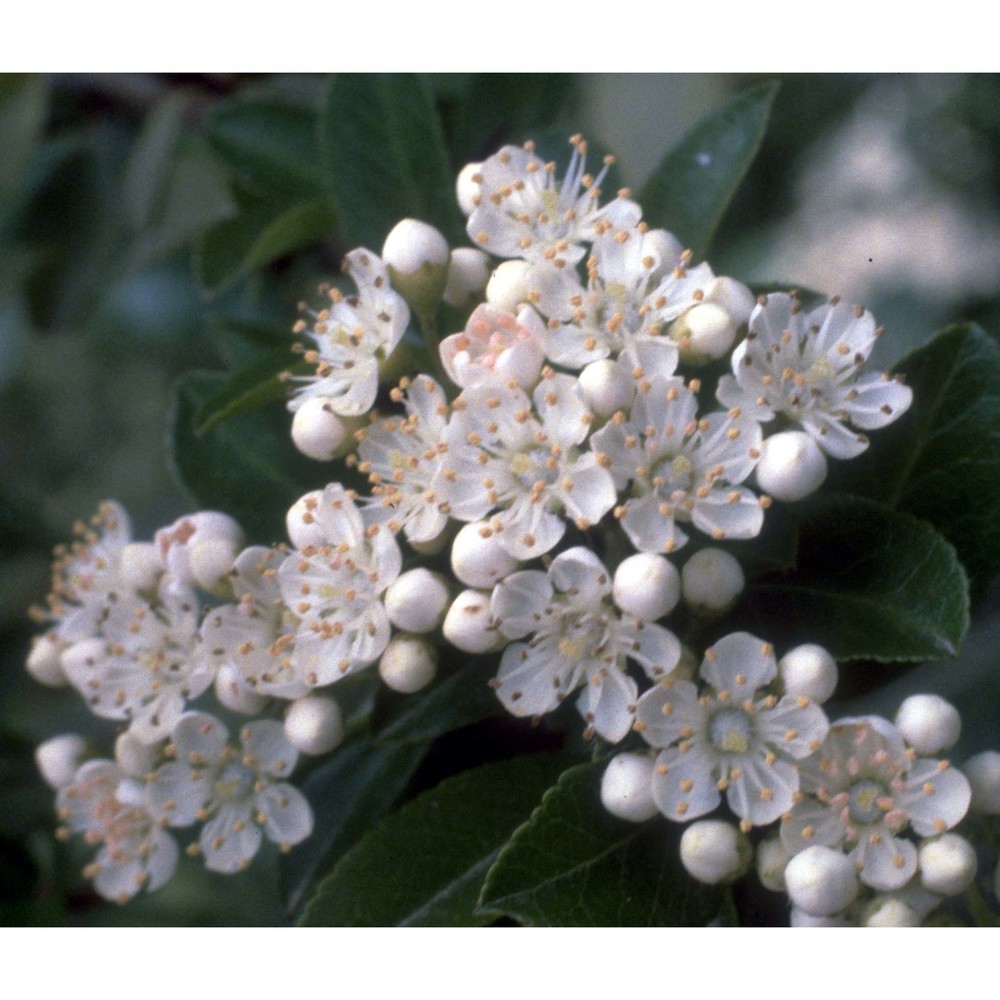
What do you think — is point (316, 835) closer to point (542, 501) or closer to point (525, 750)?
point (525, 750)

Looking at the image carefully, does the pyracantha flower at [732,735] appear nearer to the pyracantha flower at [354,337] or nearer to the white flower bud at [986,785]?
the white flower bud at [986,785]

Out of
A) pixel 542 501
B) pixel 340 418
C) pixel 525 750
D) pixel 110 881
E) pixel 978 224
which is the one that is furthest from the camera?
pixel 978 224

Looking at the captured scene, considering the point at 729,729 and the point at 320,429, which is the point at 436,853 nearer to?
the point at 729,729

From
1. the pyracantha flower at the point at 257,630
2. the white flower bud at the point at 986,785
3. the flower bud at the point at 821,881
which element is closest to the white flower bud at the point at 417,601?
the pyracantha flower at the point at 257,630

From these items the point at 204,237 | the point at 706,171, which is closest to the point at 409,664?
the point at 706,171
